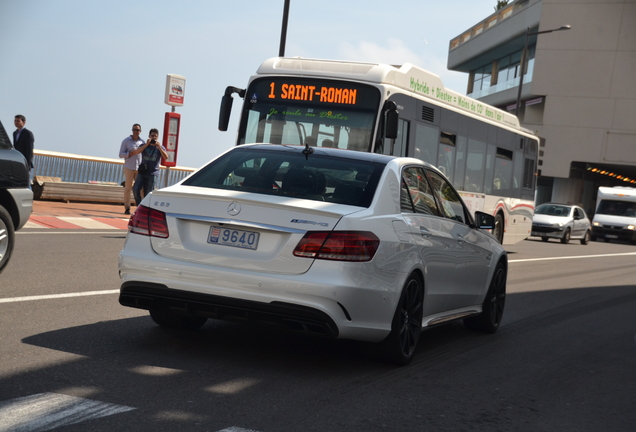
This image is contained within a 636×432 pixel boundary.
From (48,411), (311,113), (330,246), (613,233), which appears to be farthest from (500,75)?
(48,411)

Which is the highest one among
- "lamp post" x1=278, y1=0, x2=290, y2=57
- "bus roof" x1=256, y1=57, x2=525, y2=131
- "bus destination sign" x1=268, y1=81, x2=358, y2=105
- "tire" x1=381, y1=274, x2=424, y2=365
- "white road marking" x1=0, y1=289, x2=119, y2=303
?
"lamp post" x1=278, y1=0, x2=290, y2=57

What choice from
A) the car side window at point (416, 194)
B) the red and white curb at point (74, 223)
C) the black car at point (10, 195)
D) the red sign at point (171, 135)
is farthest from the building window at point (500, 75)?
the car side window at point (416, 194)

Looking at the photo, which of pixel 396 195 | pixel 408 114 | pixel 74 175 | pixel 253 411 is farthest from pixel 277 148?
pixel 74 175

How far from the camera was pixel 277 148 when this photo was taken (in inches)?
270

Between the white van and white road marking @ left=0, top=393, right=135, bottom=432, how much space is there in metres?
35.9

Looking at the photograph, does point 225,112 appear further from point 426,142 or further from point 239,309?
point 239,309

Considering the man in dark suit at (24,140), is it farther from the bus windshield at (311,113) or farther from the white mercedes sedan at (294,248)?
the white mercedes sedan at (294,248)

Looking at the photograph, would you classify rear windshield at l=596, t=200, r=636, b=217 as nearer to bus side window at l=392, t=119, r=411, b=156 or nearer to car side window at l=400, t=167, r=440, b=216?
bus side window at l=392, t=119, r=411, b=156

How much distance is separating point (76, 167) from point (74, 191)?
2822 millimetres

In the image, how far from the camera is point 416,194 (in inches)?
267

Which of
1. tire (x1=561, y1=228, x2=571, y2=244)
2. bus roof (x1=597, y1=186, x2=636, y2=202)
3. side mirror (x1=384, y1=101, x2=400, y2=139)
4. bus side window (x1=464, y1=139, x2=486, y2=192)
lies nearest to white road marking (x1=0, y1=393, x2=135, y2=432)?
side mirror (x1=384, y1=101, x2=400, y2=139)

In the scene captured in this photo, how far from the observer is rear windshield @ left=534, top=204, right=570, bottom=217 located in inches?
1314

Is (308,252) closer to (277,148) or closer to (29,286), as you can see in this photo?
(277,148)

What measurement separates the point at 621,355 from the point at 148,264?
441cm
